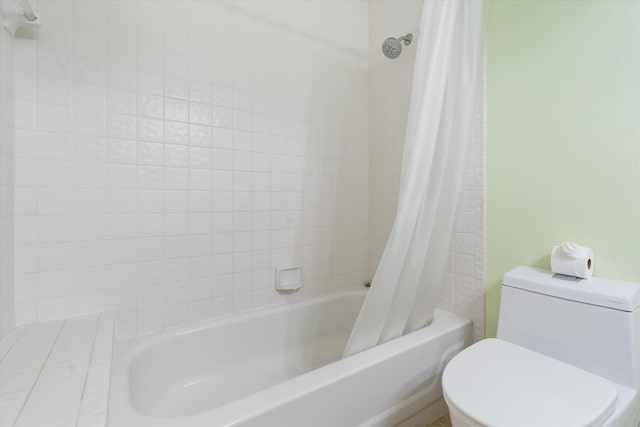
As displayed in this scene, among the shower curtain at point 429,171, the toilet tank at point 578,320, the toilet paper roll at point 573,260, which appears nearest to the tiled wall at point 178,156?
the shower curtain at point 429,171

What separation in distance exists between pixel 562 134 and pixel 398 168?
0.80m

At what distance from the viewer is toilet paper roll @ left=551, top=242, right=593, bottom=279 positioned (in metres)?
1.03

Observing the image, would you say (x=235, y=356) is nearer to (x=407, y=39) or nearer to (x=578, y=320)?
(x=578, y=320)

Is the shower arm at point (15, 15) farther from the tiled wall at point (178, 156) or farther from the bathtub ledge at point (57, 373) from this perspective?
the bathtub ledge at point (57, 373)

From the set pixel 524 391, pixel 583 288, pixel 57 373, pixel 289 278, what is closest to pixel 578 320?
pixel 583 288

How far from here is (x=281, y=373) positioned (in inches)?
58.6

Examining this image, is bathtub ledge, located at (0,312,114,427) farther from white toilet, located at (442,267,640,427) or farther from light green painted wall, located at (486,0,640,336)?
light green painted wall, located at (486,0,640,336)

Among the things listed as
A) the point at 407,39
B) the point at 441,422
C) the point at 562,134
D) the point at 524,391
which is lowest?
the point at 441,422

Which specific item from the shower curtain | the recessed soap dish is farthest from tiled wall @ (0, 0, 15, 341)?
the shower curtain

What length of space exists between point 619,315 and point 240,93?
171 cm

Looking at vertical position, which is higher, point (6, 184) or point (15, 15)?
point (15, 15)

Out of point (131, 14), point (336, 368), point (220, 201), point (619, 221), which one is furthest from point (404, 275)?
point (131, 14)

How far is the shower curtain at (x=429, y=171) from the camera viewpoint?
3.58ft

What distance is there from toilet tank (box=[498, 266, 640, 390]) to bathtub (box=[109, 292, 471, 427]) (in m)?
Result: 0.29
